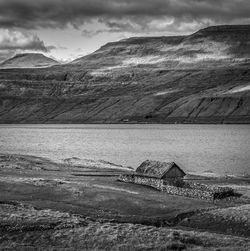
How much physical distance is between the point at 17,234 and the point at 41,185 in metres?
19.5

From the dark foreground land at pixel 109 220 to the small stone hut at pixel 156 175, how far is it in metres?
8.73

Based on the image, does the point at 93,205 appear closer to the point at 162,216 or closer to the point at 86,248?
the point at 162,216

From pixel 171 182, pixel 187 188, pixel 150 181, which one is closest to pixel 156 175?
pixel 150 181

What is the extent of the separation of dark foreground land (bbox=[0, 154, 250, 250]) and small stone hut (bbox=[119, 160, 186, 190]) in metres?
8.73

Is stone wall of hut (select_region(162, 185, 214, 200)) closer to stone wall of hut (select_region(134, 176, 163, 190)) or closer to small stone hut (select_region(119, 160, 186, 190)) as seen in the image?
stone wall of hut (select_region(134, 176, 163, 190))

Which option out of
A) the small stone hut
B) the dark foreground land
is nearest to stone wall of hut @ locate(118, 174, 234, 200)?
the small stone hut

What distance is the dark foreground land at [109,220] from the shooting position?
106 ft

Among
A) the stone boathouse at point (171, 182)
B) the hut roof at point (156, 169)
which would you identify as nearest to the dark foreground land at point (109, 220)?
the stone boathouse at point (171, 182)

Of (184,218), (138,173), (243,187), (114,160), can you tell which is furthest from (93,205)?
(114,160)

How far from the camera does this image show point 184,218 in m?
41.3

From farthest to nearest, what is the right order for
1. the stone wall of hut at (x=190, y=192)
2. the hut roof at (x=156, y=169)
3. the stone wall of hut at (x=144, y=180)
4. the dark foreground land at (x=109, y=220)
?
the hut roof at (x=156, y=169)
the stone wall of hut at (x=144, y=180)
the stone wall of hut at (x=190, y=192)
the dark foreground land at (x=109, y=220)

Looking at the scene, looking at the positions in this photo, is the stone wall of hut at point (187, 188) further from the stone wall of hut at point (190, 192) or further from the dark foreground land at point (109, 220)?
the dark foreground land at point (109, 220)

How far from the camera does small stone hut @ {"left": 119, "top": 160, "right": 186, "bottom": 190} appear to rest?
205 ft

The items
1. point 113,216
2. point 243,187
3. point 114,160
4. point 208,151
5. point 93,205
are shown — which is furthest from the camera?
point 208,151
